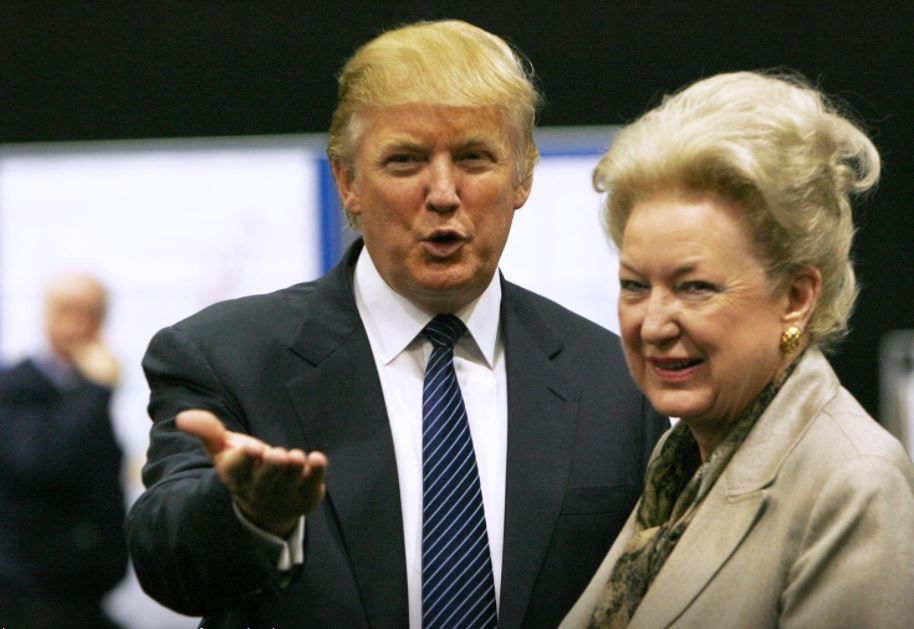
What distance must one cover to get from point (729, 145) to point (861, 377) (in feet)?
11.3

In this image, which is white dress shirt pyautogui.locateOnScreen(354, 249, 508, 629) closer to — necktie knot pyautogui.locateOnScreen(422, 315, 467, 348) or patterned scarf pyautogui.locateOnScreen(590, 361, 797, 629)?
necktie knot pyautogui.locateOnScreen(422, 315, 467, 348)

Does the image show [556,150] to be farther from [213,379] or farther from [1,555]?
[213,379]

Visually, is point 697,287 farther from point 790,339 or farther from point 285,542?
point 285,542

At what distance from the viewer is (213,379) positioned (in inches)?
99.2

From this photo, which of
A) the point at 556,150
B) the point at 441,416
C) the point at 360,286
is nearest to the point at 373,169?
the point at 360,286

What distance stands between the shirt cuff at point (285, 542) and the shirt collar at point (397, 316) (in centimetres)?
48

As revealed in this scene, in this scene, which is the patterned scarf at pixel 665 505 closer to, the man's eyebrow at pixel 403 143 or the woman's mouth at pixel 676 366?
the woman's mouth at pixel 676 366

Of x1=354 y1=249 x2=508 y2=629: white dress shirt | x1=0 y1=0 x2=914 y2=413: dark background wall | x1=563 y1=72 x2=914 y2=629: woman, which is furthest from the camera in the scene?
x1=0 y1=0 x2=914 y2=413: dark background wall

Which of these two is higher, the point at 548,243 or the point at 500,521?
the point at 500,521

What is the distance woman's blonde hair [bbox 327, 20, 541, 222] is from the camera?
8.50 ft

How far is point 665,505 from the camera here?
2.34 metres


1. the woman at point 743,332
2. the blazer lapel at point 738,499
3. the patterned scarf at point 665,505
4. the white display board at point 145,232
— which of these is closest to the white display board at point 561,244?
the white display board at point 145,232

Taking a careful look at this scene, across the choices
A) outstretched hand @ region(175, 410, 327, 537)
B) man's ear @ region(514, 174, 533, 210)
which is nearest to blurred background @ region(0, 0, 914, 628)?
man's ear @ region(514, 174, 533, 210)

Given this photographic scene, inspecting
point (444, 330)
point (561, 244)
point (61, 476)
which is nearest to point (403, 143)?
point (444, 330)
